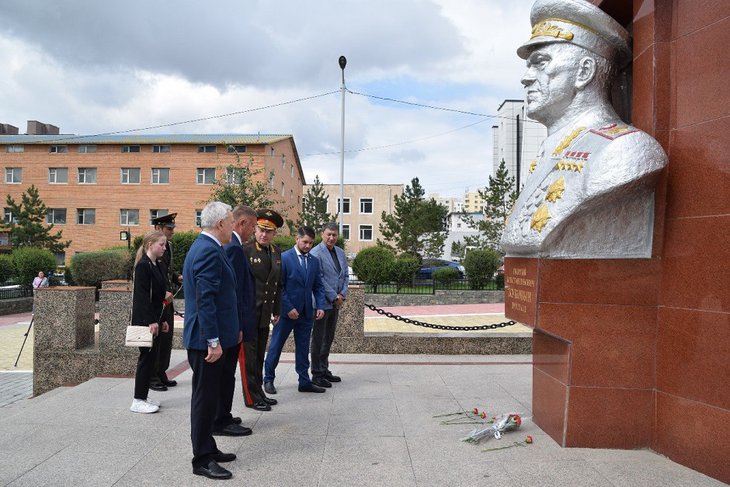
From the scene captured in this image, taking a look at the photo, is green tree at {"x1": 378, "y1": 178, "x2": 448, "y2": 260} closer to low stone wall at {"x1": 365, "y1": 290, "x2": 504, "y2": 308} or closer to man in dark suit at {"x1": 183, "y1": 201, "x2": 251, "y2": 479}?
low stone wall at {"x1": 365, "y1": 290, "x2": 504, "y2": 308}

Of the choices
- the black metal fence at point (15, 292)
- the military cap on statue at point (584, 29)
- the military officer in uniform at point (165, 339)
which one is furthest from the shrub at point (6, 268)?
the military cap on statue at point (584, 29)

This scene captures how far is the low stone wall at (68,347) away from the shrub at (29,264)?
17.1 metres

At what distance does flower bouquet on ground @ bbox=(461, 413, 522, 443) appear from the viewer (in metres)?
4.20

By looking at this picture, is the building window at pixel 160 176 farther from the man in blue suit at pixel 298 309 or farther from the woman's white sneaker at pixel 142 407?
the woman's white sneaker at pixel 142 407

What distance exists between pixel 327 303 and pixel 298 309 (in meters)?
0.49

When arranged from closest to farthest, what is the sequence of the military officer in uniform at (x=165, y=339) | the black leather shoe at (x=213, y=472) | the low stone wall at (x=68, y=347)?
the black leather shoe at (x=213, y=472) < the military officer in uniform at (x=165, y=339) < the low stone wall at (x=68, y=347)

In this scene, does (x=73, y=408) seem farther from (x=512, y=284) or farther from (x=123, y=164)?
(x=123, y=164)

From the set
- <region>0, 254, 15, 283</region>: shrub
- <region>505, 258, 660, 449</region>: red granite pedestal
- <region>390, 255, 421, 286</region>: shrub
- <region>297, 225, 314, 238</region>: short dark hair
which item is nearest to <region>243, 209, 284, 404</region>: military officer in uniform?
<region>297, 225, 314, 238</region>: short dark hair

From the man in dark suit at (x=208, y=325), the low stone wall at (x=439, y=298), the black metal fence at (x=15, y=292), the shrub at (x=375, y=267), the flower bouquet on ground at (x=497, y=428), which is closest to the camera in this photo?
the man in dark suit at (x=208, y=325)

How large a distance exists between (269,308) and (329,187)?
48.5 metres

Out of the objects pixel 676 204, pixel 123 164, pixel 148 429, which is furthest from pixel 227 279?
pixel 123 164

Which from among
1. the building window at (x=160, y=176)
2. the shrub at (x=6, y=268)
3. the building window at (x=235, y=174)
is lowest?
the shrub at (x=6, y=268)

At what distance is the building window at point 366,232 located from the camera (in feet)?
174

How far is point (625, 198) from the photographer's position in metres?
3.95
